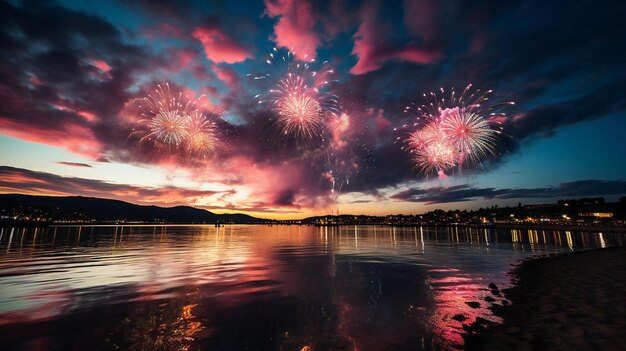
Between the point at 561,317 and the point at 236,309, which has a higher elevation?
the point at 561,317

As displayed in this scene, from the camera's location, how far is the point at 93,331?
12.4m

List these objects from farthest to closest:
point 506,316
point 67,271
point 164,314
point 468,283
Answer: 1. point 67,271
2. point 468,283
3. point 164,314
4. point 506,316

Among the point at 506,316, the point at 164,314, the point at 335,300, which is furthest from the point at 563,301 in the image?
the point at 164,314

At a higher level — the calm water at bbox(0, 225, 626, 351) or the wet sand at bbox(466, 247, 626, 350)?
the wet sand at bbox(466, 247, 626, 350)

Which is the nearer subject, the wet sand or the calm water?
the wet sand

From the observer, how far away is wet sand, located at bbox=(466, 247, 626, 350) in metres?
9.79

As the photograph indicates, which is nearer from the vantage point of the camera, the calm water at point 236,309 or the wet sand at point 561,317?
the wet sand at point 561,317

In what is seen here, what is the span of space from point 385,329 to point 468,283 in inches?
515

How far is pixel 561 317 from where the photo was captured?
40.0 ft

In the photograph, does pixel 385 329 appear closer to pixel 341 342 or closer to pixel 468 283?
pixel 341 342

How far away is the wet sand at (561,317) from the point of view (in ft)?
32.1

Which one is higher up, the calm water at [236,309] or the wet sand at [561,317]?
the wet sand at [561,317]

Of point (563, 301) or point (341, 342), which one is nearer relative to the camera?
point (341, 342)

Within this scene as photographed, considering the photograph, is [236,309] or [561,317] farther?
[236,309]
